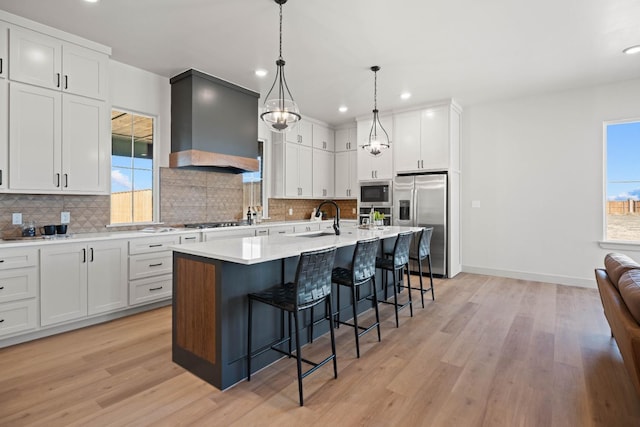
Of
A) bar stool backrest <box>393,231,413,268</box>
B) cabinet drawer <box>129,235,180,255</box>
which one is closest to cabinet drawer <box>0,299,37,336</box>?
cabinet drawer <box>129,235,180,255</box>

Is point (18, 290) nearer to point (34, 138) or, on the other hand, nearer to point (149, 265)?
point (149, 265)

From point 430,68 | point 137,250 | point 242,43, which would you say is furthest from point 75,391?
point 430,68

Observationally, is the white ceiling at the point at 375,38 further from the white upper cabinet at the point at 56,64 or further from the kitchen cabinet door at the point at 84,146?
→ the kitchen cabinet door at the point at 84,146

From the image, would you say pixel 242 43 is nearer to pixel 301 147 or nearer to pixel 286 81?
pixel 286 81

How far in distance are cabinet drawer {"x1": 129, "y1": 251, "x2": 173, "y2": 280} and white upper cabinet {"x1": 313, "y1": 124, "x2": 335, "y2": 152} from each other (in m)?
3.85

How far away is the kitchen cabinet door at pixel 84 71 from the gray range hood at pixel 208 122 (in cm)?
88

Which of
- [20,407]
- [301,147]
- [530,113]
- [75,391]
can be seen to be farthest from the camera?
[301,147]

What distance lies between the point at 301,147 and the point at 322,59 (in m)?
2.60

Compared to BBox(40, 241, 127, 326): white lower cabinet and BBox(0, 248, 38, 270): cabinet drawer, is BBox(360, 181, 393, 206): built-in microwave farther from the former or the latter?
BBox(0, 248, 38, 270): cabinet drawer

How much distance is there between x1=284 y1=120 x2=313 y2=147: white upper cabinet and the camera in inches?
244

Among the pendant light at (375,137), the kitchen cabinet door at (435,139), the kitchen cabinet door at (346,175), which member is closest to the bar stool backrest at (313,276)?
the pendant light at (375,137)

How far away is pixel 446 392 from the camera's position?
2.20 meters

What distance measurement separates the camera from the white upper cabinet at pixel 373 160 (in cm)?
603

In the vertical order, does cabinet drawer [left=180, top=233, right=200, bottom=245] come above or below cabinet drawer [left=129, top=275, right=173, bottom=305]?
above
